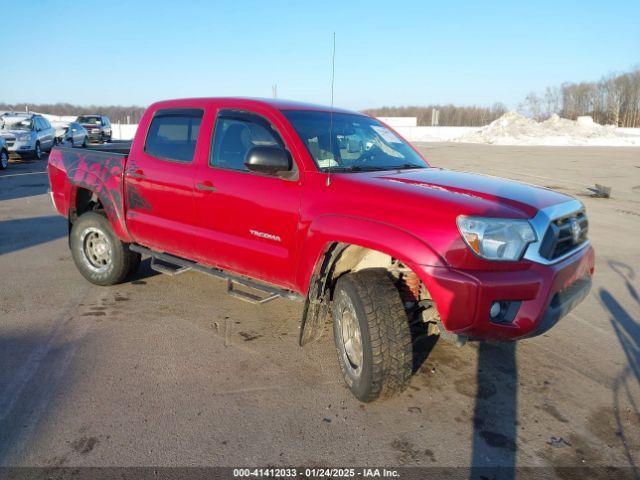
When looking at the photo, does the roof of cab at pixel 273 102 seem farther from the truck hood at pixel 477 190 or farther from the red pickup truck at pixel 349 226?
the truck hood at pixel 477 190

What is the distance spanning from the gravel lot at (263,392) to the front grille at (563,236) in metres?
1.04

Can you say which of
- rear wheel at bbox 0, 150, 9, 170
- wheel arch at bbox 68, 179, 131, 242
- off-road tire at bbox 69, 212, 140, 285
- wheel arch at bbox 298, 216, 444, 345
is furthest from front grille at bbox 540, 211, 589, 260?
rear wheel at bbox 0, 150, 9, 170

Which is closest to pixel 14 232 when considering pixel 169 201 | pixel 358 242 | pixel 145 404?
pixel 169 201

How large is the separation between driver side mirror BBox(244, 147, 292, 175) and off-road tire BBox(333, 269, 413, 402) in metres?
0.99

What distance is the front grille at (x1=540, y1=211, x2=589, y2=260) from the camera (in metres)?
3.10

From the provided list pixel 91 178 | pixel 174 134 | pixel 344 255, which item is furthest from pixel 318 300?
pixel 91 178

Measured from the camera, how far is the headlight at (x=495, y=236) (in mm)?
2900

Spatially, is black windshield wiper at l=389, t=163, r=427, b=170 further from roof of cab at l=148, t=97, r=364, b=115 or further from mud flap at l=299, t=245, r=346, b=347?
mud flap at l=299, t=245, r=346, b=347

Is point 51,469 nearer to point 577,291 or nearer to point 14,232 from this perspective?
point 577,291

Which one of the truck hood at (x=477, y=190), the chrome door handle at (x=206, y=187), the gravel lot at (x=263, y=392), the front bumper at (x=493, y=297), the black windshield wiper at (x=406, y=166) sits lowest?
the gravel lot at (x=263, y=392)

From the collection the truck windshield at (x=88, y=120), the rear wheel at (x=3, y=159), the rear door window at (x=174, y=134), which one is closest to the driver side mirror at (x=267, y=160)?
the rear door window at (x=174, y=134)

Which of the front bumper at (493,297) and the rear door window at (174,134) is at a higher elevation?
the rear door window at (174,134)

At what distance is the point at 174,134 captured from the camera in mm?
4742

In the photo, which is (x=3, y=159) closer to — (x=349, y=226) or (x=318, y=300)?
(x=318, y=300)
